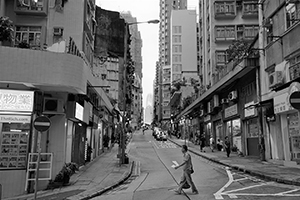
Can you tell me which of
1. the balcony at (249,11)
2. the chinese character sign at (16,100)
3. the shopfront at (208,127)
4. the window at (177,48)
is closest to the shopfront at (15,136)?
the chinese character sign at (16,100)

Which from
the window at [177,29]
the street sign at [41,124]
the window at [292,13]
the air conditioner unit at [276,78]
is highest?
the window at [177,29]

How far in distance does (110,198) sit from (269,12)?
53.7 feet

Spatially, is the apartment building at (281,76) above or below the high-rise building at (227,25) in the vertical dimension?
below

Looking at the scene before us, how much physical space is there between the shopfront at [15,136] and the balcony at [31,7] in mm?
6590

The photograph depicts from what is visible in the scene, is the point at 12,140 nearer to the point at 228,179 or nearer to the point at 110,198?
the point at 110,198

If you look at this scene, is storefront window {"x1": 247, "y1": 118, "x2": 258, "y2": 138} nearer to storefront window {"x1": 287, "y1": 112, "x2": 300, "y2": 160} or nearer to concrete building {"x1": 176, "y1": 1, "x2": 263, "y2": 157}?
concrete building {"x1": 176, "y1": 1, "x2": 263, "y2": 157}

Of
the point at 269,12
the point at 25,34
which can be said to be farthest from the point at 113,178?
the point at 269,12

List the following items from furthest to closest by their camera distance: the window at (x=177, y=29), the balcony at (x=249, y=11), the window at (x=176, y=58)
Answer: the window at (x=177, y=29), the window at (x=176, y=58), the balcony at (x=249, y=11)

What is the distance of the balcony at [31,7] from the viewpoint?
16031 mm

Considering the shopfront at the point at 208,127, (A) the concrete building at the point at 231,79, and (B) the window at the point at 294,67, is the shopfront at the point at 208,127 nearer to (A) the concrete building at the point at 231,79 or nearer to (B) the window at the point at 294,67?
(A) the concrete building at the point at 231,79

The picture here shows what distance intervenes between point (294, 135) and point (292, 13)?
6.96 meters

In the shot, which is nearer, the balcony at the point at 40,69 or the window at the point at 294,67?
the balcony at the point at 40,69

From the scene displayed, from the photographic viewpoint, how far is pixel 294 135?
16.5m

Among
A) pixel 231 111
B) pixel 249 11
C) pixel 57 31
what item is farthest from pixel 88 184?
pixel 249 11
